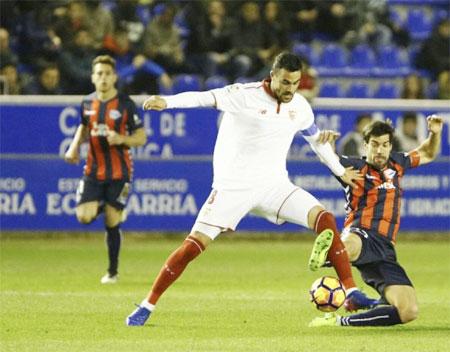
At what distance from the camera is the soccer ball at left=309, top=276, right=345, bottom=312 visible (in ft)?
29.0

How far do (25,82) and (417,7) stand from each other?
7.46m

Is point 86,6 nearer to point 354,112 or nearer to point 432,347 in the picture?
point 354,112

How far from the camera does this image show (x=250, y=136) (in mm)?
9195

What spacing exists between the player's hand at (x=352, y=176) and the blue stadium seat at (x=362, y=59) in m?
11.0

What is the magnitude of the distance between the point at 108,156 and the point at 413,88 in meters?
7.51

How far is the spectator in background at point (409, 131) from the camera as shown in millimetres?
17156

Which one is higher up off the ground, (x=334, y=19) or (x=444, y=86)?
(x=334, y=19)

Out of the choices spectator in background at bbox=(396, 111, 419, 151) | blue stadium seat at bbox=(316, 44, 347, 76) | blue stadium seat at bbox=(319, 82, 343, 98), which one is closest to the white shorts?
spectator in background at bbox=(396, 111, 419, 151)

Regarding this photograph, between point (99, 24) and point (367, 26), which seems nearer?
point (99, 24)

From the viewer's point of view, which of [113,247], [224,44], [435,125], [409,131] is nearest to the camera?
[435,125]

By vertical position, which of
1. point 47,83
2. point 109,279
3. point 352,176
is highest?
point 352,176

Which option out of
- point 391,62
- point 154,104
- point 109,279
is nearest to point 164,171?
point 109,279

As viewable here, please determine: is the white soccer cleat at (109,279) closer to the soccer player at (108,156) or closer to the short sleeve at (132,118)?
the soccer player at (108,156)

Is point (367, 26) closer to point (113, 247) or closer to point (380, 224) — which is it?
point (113, 247)
